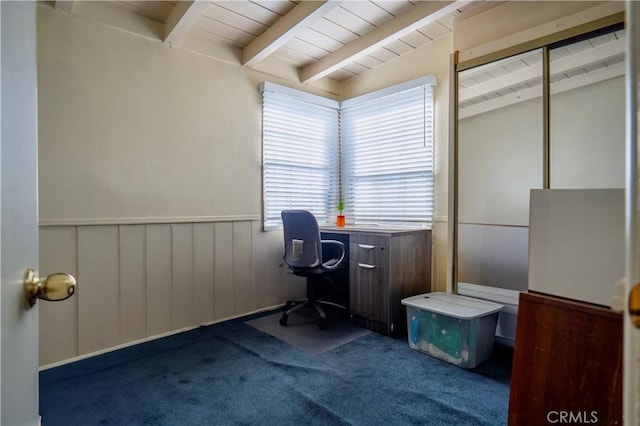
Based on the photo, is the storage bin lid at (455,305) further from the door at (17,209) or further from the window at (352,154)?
the door at (17,209)

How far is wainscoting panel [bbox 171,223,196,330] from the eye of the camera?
9.01ft

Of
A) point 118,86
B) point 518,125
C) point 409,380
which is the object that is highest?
point 118,86

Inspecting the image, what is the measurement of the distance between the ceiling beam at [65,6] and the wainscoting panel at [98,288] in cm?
143

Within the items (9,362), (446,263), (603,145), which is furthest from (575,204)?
(446,263)

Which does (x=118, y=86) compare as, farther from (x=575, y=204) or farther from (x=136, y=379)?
(x=575, y=204)

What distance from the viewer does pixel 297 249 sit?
2852mm

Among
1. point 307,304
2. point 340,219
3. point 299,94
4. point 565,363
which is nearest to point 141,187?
point 307,304

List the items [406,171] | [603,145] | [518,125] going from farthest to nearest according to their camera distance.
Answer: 1. [406,171]
2. [518,125]
3. [603,145]

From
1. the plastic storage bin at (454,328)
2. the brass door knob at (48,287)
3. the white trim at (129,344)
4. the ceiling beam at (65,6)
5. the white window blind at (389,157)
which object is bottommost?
the white trim at (129,344)

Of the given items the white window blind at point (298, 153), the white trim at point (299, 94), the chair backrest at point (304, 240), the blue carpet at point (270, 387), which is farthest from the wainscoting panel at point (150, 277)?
the white trim at point (299, 94)

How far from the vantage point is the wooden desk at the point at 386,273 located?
2.69m

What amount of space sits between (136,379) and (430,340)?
1.88 m

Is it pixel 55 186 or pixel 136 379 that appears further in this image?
pixel 55 186

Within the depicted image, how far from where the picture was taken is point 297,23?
248cm
